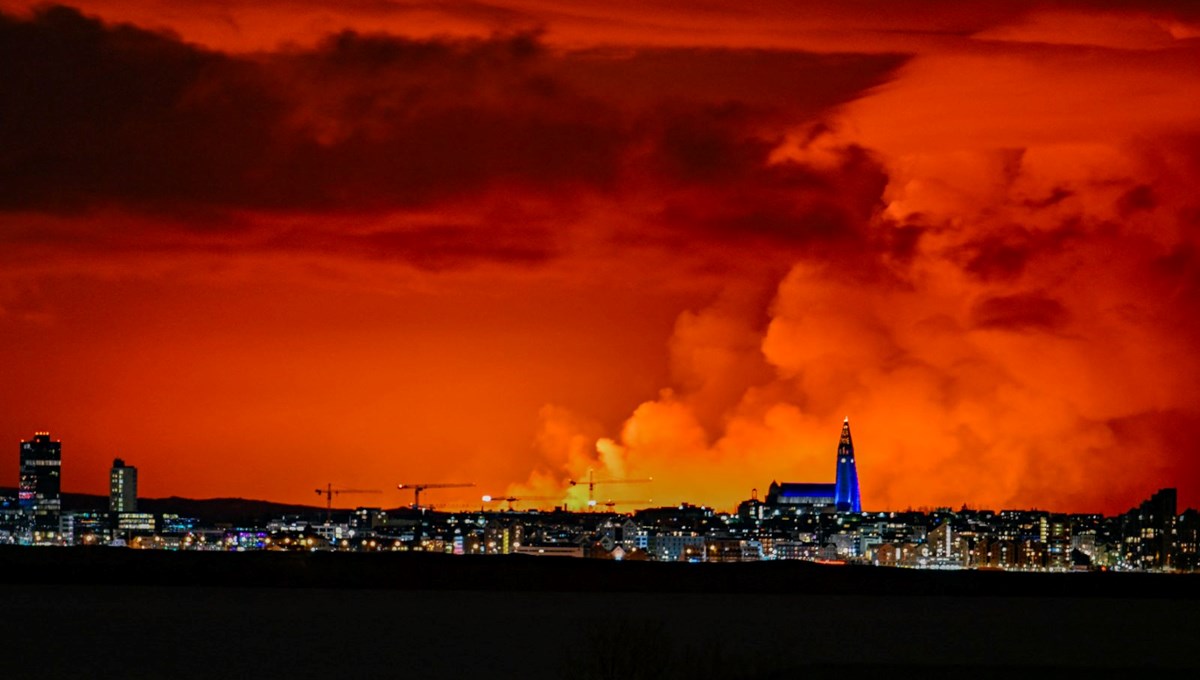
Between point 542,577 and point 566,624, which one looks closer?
point 566,624

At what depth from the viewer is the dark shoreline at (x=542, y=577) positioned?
15888cm

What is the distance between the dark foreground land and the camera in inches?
2084

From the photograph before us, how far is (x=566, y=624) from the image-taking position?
82.0m

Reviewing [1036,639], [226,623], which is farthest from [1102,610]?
[226,623]

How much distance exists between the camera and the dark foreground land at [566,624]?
52.9m

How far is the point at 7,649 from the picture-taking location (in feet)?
207

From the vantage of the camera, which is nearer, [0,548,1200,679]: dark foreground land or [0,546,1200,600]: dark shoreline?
[0,548,1200,679]: dark foreground land

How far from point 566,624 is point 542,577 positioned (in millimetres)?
88658

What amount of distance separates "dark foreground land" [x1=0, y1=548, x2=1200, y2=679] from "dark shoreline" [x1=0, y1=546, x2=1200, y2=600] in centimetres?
41

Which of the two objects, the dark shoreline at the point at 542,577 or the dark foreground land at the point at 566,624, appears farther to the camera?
the dark shoreline at the point at 542,577

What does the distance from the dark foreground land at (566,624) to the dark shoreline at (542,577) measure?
0.41 m

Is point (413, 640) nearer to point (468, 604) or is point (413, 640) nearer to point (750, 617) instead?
point (750, 617)

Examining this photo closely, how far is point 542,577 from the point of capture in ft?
559

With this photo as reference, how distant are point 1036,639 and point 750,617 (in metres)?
20.1
